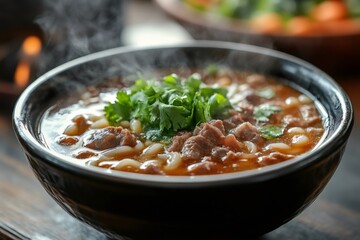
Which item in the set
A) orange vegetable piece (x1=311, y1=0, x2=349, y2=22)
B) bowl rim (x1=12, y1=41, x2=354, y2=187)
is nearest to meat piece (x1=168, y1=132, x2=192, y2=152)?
bowl rim (x1=12, y1=41, x2=354, y2=187)

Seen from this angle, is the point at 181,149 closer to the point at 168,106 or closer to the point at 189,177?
the point at 168,106

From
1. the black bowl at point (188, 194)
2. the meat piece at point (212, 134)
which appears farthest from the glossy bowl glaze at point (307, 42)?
the meat piece at point (212, 134)

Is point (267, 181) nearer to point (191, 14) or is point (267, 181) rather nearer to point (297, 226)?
point (297, 226)

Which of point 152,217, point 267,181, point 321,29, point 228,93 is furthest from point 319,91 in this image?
point 321,29

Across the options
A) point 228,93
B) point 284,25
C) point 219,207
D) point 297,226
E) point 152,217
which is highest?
point 284,25

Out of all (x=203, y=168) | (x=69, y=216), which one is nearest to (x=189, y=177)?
(x=203, y=168)

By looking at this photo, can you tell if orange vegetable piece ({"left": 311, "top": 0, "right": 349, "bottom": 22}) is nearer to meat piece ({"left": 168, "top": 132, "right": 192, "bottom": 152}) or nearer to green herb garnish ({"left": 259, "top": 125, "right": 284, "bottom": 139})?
green herb garnish ({"left": 259, "top": 125, "right": 284, "bottom": 139})
